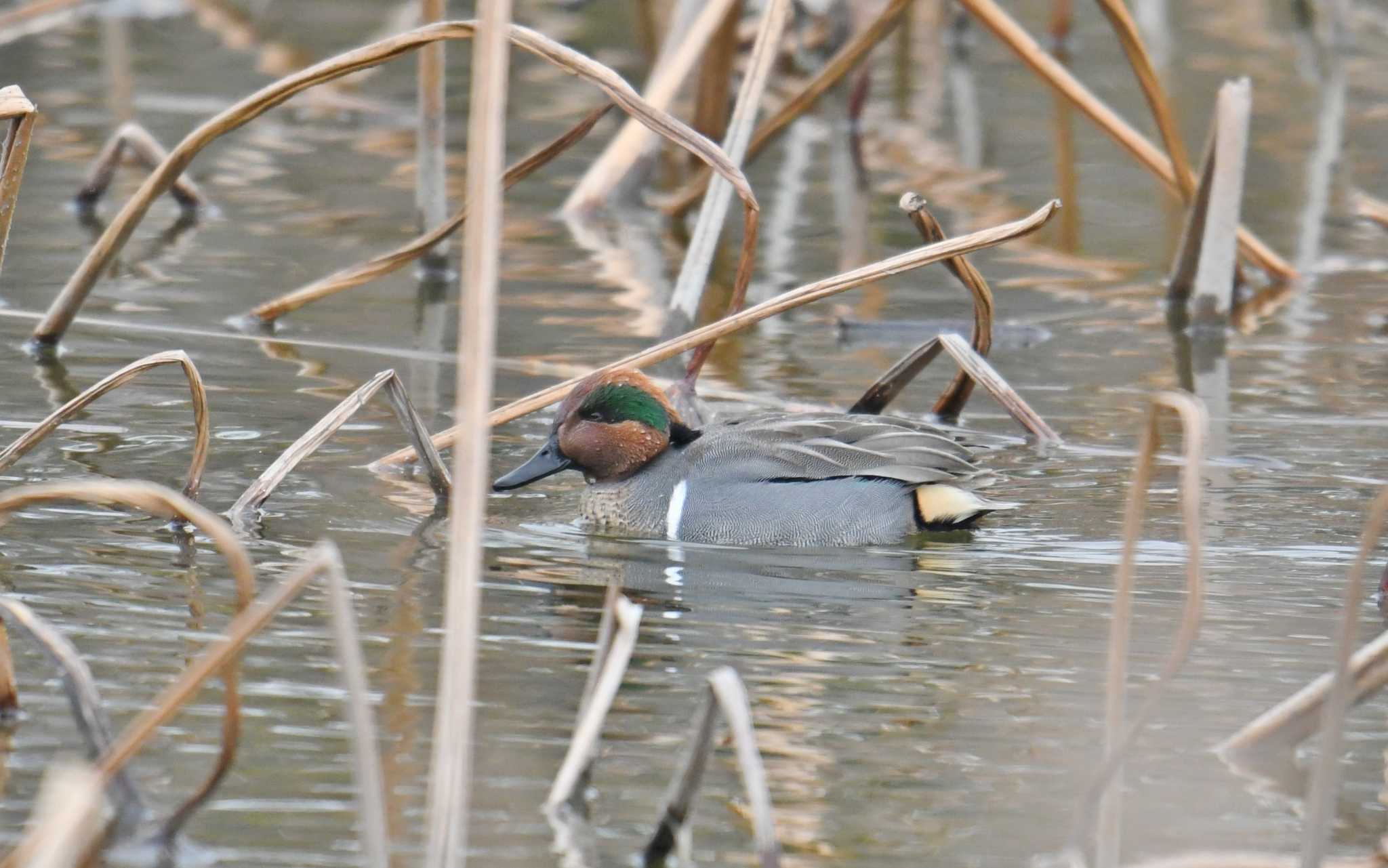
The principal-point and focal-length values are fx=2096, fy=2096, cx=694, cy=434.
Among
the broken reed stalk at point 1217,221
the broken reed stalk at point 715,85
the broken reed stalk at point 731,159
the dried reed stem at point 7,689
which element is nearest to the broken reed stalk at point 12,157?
the dried reed stem at point 7,689

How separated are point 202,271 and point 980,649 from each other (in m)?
5.85

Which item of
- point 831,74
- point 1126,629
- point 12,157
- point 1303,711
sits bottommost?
point 1303,711

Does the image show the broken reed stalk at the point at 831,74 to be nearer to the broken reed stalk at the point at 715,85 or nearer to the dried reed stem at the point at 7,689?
the broken reed stalk at the point at 715,85

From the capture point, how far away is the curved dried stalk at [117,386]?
19.2 feet

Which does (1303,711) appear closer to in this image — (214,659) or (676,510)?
(214,659)

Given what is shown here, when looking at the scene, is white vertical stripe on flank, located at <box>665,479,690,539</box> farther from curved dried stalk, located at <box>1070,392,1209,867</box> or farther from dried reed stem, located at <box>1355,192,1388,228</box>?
dried reed stem, located at <box>1355,192,1388,228</box>

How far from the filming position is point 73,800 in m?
2.38

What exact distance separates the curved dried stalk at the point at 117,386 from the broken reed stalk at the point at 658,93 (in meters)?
2.96

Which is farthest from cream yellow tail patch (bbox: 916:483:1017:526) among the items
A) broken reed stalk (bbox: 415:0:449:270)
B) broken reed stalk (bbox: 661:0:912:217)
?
broken reed stalk (bbox: 415:0:449:270)

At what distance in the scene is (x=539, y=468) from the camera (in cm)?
664

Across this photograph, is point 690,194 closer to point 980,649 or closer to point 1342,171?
point 1342,171

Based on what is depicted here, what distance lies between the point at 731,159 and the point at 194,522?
410 centimetres

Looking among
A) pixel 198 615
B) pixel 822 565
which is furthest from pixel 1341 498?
pixel 198 615

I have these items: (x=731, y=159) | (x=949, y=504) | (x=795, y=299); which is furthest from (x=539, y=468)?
(x=731, y=159)
